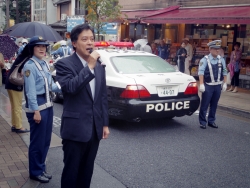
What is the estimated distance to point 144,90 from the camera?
260 inches

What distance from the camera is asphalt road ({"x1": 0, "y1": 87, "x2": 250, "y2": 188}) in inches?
181

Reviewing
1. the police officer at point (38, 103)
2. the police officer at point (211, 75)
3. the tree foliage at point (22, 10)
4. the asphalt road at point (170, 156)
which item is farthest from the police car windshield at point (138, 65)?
the tree foliage at point (22, 10)

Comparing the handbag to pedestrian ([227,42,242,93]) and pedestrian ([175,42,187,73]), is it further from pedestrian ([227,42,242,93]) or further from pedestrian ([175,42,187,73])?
pedestrian ([175,42,187,73])

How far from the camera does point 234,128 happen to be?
7562 mm

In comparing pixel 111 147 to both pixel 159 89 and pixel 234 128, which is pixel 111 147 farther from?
pixel 234 128

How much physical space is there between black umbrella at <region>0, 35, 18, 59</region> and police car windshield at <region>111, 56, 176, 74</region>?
3.54m

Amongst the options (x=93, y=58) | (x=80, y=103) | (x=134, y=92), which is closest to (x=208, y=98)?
(x=134, y=92)

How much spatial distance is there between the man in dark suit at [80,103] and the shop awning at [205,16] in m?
9.60

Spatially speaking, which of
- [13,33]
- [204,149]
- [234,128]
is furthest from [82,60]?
[13,33]

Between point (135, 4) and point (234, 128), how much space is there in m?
15.6

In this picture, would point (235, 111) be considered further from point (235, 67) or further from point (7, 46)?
point (7, 46)

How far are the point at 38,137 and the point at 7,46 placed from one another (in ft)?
19.7

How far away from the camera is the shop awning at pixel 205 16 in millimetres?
12195

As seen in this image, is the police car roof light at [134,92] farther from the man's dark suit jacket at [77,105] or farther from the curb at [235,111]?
the curb at [235,111]
